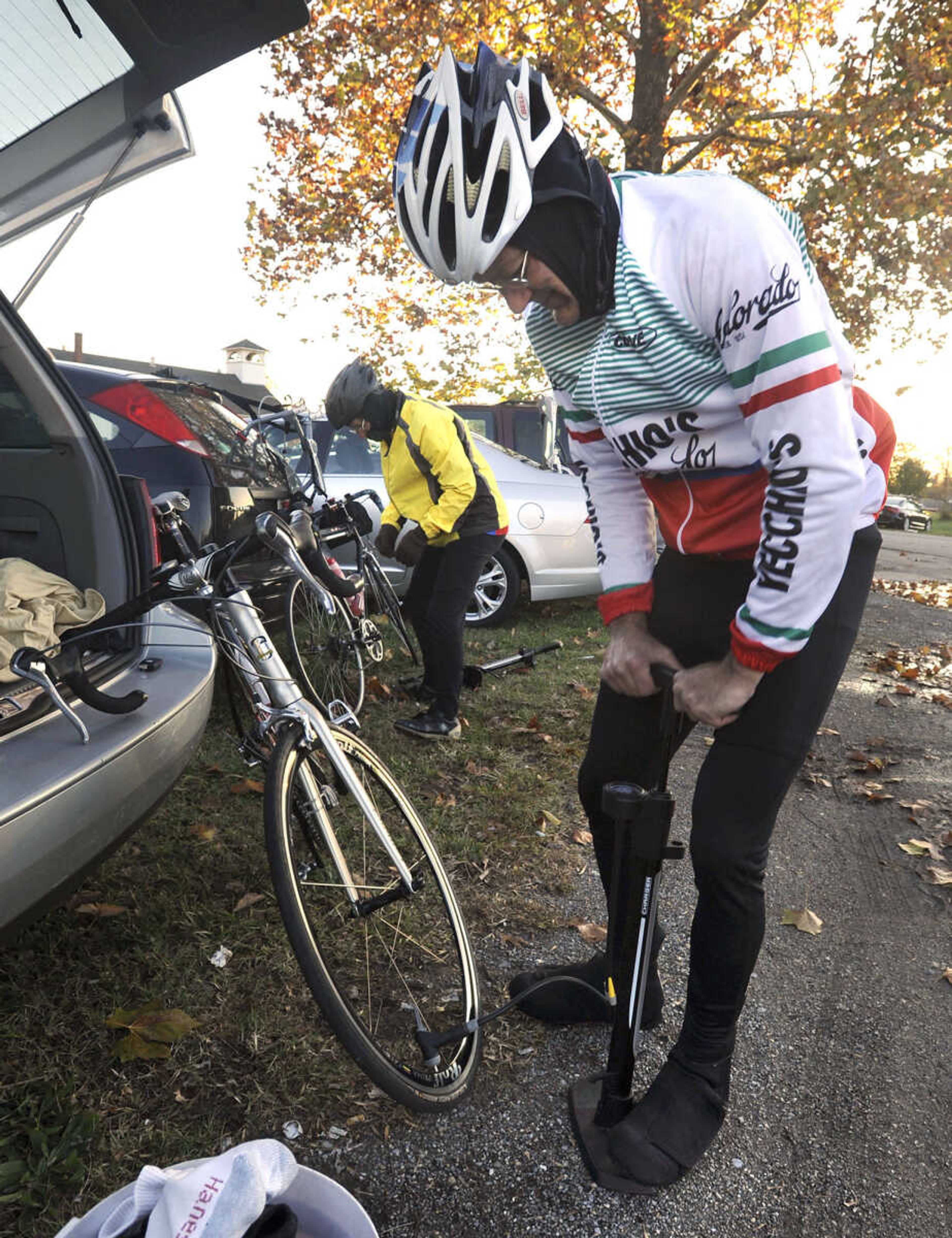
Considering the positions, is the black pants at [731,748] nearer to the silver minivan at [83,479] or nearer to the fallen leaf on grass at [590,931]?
the fallen leaf on grass at [590,931]

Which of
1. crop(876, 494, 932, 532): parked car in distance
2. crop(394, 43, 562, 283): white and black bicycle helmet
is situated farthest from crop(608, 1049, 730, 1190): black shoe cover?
crop(876, 494, 932, 532): parked car in distance

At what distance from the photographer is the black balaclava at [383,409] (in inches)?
178

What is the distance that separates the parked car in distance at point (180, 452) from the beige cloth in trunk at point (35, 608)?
1.42 meters

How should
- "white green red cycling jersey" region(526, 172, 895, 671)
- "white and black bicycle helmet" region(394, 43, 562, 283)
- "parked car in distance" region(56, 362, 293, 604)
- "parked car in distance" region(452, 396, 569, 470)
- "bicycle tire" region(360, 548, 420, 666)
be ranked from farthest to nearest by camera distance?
"parked car in distance" region(452, 396, 569, 470), "bicycle tire" region(360, 548, 420, 666), "parked car in distance" region(56, 362, 293, 604), "white and black bicycle helmet" region(394, 43, 562, 283), "white green red cycling jersey" region(526, 172, 895, 671)

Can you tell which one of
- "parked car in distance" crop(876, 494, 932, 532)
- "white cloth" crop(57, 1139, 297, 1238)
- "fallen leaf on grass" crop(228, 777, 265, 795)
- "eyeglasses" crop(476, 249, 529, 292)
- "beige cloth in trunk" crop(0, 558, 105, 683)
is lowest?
"parked car in distance" crop(876, 494, 932, 532)

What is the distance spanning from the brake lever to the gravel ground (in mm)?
1120

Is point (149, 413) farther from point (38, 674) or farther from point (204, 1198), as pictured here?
point (204, 1198)

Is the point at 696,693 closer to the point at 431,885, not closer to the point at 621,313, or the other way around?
the point at 621,313

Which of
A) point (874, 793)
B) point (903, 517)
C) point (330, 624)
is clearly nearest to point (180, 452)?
point (330, 624)

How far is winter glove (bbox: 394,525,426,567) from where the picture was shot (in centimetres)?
466

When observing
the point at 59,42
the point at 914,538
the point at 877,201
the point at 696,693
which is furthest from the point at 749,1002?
the point at 914,538

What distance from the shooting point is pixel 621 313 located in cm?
158

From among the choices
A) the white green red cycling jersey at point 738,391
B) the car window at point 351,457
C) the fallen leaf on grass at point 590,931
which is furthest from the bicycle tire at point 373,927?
the car window at point 351,457

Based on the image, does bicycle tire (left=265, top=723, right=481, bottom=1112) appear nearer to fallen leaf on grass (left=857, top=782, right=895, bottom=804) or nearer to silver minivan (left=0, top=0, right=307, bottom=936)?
silver minivan (left=0, top=0, right=307, bottom=936)
